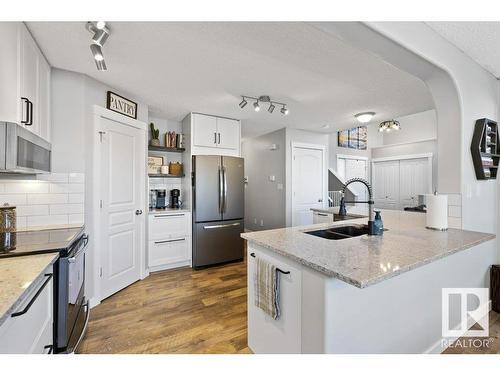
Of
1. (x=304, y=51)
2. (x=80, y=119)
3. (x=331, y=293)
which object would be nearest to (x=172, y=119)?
(x=80, y=119)

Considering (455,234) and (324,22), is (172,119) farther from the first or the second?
(455,234)

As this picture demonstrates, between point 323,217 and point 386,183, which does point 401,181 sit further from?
point 323,217

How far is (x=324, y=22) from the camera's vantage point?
4.26 ft

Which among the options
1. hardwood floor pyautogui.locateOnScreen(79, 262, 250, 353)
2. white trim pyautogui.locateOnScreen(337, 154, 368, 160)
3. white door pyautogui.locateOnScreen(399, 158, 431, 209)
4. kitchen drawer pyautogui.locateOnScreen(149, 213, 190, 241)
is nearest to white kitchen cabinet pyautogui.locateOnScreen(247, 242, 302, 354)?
hardwood floor pyautogui.locateOnScreen(79, 262, 250, 353)

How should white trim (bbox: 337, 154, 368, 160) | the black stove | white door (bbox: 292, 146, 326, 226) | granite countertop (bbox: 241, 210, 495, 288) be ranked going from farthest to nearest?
white trim (bbox: 337, 154, 368, 160)
white door (bbox: 292, 146, 326, 226)
the black stove
granite countertop (bbox: 241, 210, 495, 288)

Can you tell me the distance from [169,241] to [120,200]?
1.01m

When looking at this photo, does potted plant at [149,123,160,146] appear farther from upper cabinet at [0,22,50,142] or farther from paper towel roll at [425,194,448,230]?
paper towel roll at [425,194,448,230]

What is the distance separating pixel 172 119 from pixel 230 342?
3409 millimetres

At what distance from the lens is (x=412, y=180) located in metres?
7.33

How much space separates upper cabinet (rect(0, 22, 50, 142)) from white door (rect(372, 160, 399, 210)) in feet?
28.1

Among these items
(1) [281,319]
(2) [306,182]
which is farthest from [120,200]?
(2) [306,182]

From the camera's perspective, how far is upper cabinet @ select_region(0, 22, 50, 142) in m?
1.47

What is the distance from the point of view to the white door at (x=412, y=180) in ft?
23.1

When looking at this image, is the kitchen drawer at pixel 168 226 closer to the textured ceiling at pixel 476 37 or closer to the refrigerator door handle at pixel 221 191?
the refrigerator door handle at pixel 221 191
